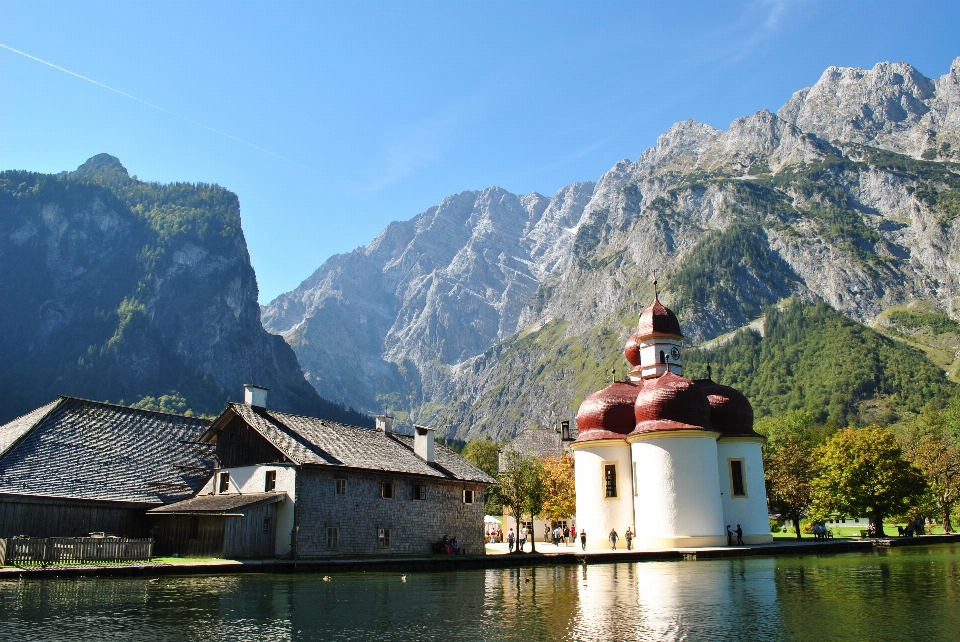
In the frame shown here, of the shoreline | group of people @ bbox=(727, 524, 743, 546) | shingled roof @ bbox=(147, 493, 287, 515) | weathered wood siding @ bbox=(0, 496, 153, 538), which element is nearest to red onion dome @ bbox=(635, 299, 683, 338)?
group of people @ bbox=(727, 524, 743, 546)

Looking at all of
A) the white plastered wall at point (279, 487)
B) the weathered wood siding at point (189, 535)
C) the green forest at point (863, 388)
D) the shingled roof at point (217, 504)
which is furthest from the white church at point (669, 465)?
the green forest at point (863, 388)

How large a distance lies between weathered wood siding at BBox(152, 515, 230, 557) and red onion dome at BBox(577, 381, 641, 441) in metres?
26.1

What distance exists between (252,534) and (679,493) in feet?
86.3

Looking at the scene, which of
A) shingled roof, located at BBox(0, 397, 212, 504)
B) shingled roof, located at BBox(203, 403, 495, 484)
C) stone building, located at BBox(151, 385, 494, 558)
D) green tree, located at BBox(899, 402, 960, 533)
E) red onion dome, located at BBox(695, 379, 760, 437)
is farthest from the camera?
green tree, located at BBox(899, 402, 960, 533)

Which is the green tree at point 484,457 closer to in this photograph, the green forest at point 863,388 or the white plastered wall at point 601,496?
the white plastered wall at point 601,496

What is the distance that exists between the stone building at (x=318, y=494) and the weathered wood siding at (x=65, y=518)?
4.88 ft

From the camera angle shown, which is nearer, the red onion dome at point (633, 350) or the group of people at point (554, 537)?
the group of people at point (554, 537)

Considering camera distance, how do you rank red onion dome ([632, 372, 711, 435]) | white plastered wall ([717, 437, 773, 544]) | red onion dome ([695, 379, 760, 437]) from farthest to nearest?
red onion dome ([695, 379, 760, 437]), white plastered wall ([717, 437, 773, 544]), red onion dome ([632, 372, 711, 435])

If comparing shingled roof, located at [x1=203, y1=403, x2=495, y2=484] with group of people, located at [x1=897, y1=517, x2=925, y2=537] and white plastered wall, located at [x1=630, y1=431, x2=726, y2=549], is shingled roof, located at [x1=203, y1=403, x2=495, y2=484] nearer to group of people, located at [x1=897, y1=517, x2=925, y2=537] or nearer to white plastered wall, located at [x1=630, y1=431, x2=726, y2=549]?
white plastered wall, located at [x1=630, y1=431, x2=726, y2=549]

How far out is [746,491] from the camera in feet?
177

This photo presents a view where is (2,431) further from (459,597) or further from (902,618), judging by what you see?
(902,618)

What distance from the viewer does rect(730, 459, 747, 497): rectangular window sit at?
2125 inches

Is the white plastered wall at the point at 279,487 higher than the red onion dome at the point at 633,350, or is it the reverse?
the red onion dome at the point at 633,350

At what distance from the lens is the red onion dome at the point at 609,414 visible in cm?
5541
